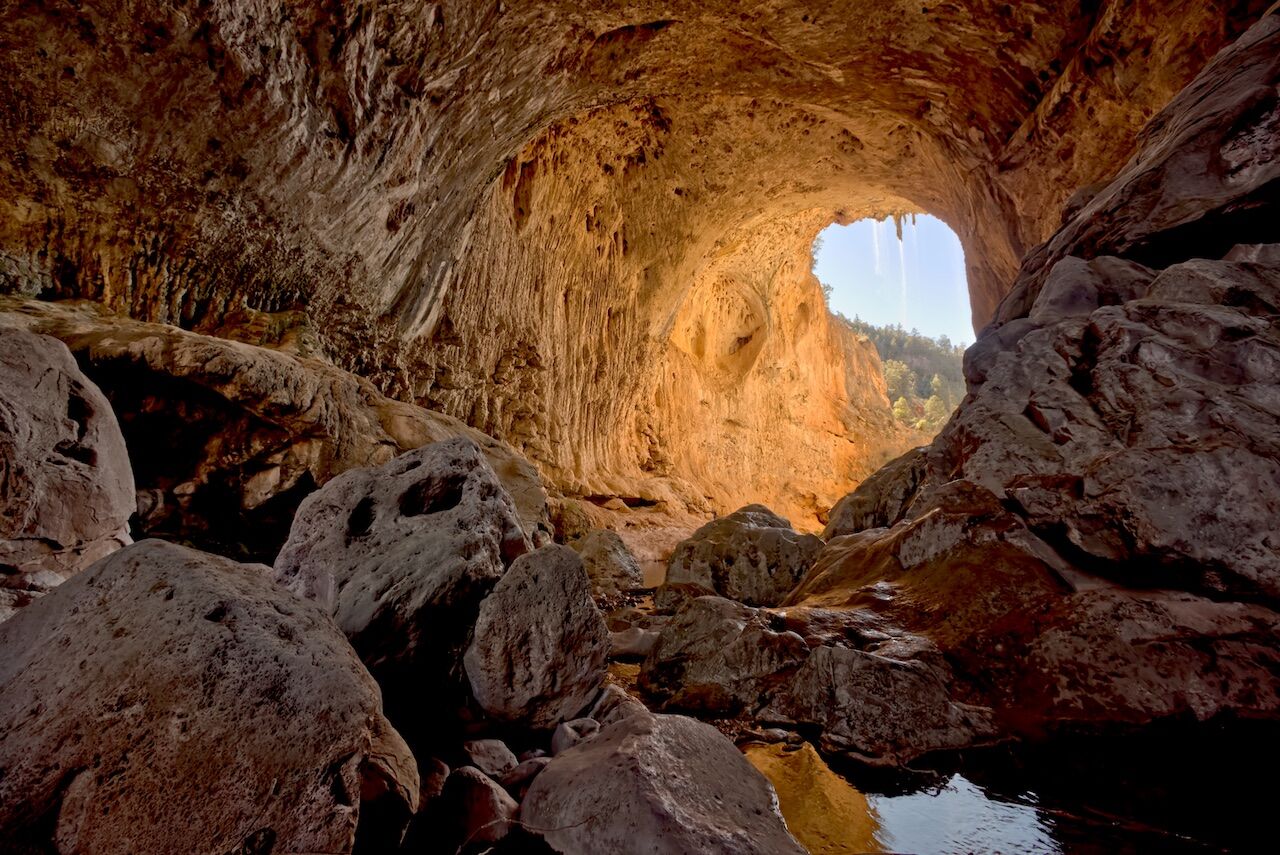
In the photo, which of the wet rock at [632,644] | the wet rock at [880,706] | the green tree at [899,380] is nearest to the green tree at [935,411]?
the green tree at [899,380]

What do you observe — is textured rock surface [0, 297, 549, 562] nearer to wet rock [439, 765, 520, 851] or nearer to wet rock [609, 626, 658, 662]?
wet rock [609, 626, 658, 662]

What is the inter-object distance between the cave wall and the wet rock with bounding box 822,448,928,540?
201 inches

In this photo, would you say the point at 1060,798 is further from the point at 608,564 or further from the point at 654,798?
the point at 608,564

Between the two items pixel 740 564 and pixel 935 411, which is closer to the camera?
pixel 740 564

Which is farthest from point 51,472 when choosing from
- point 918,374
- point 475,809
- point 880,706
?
point 918,374

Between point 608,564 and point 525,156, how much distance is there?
8897mm

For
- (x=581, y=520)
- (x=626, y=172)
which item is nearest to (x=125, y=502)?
(x=581, y=520)

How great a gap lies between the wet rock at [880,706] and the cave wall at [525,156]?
8218 millimetres

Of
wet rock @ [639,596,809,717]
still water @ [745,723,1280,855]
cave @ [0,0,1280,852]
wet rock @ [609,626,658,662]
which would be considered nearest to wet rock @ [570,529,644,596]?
cave @ [0,0,1280,852]

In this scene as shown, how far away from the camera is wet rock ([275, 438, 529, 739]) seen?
2.75 metres

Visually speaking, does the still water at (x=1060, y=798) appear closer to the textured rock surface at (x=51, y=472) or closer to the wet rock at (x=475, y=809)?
the wet rock at (x=475, y=809)

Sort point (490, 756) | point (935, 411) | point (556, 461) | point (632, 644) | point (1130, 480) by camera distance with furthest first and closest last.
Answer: point (935, 411) < point (556, 461) < point (632, 644) < point (1130, 480) < point (490, 756)

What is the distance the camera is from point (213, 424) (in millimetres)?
5934

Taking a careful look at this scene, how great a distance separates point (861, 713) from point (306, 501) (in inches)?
130
